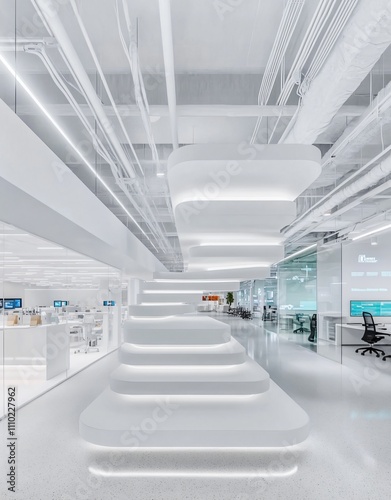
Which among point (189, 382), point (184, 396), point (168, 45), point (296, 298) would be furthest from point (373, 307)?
point (168, 45)

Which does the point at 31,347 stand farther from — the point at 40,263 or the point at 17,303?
the point at 40,263

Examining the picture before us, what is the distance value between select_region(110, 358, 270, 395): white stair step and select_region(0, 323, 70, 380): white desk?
3.14 metres

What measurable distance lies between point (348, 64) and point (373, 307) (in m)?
10.0

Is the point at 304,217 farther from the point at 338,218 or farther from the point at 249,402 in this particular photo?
the point at 249,402

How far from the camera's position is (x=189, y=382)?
13.3ft

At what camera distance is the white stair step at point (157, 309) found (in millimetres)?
4578

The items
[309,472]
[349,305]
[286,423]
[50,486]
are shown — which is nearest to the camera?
[50,486]

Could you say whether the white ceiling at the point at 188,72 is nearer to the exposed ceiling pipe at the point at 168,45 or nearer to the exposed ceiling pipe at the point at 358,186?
the exposed ceiling pipe at the point at 358,186

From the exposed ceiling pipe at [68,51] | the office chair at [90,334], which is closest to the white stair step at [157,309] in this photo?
the exposed ceiling pipe at [68,51]

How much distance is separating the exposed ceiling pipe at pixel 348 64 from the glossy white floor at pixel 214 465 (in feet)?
10.5

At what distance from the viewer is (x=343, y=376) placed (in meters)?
7.20

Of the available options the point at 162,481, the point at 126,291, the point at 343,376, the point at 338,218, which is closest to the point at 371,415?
the point at 343,376

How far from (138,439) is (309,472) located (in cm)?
155

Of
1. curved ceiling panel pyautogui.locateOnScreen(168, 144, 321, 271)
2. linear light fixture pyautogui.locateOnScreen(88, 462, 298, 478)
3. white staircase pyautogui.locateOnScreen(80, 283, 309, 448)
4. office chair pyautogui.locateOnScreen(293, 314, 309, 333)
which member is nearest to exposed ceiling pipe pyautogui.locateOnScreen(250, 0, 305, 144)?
curved ceiling panel pyautogui.locateOnScreen(168, 144, 321, 271)
